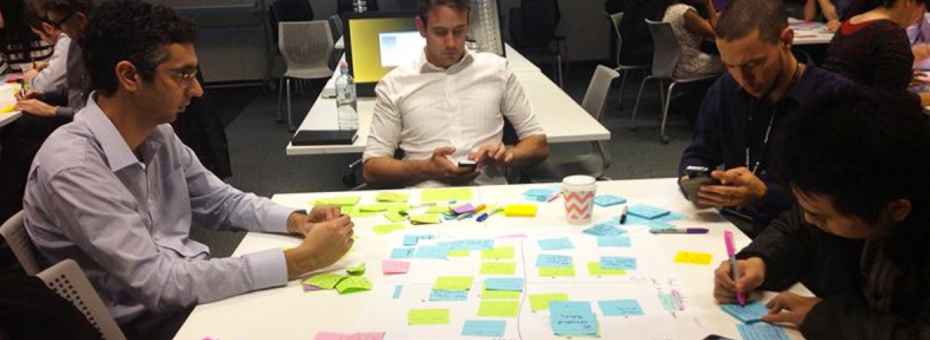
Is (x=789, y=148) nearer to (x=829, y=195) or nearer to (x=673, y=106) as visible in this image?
(x=829, y=195)

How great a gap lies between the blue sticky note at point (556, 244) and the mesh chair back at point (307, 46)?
4284 mm

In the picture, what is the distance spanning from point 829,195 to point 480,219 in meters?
0.94

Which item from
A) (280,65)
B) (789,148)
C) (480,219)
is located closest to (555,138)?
(480,219)

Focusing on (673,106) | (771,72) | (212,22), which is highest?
(771,72)

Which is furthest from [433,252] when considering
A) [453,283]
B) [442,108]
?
[442,108]

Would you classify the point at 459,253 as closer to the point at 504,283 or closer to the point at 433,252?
the point at 433,252

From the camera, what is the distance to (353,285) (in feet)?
5.06

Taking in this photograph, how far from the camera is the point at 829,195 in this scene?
3.74ft

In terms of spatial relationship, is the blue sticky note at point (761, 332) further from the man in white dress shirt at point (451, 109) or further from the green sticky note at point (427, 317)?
the man in white dress shirt at point (451, 109)

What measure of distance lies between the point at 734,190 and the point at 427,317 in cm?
88

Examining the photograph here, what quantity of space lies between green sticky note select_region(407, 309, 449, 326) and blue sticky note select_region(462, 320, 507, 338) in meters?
0.05

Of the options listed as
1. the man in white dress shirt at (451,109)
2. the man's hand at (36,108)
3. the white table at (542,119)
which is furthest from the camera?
the man's hand at (36,108)

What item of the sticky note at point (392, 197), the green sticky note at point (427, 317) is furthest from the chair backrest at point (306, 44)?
the green sticky note at point (427, 317)

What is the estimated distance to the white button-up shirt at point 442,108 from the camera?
2613 millimetres
